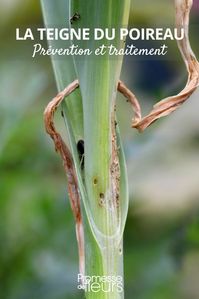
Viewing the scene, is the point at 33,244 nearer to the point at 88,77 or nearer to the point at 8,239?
the point at 8,239

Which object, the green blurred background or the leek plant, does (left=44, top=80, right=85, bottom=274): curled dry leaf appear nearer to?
the leek plant

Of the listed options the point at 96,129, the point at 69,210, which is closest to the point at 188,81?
the point at 96,129

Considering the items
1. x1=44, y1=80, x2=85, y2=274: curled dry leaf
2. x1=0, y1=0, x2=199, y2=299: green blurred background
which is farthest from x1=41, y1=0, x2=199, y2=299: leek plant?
x1=0, y1=0, x2=199, y2=299: green blurred background

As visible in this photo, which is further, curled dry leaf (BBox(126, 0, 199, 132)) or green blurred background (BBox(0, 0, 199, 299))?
green blurred background (BBox(0, 0, 199, 299))

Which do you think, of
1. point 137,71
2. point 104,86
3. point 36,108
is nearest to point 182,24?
point 104,86

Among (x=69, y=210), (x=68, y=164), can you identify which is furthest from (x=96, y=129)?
(x=69, y=210)

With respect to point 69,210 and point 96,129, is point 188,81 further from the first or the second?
point 69,210

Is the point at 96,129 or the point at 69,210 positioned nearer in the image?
the point at 96,129
